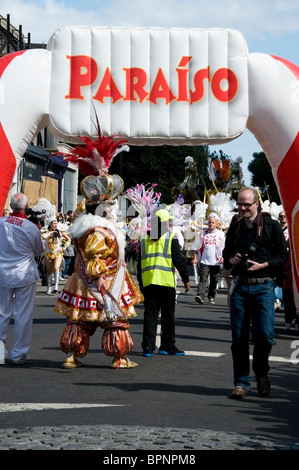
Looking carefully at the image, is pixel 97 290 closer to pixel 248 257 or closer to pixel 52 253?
pixel 248 257

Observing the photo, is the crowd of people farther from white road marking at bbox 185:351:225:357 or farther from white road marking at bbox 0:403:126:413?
white road marking at bbox 0:403:126:413

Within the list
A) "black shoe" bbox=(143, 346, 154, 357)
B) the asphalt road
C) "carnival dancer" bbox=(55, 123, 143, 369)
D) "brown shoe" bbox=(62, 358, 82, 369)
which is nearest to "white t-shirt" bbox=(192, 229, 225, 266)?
the asphalt road

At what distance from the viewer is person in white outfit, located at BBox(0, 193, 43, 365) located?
9.34 meters

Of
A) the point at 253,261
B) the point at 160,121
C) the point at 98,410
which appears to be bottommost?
the point at 98,410

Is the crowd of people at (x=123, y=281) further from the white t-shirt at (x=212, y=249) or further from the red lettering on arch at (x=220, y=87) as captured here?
the white t-shirt at (x=212, y=249)

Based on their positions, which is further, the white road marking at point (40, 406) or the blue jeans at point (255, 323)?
the blue jeans at point (255, 323)

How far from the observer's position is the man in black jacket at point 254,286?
Answer: 7.48m

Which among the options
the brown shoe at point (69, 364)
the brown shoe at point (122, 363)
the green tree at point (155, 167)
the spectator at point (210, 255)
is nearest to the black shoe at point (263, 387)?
the brown shoe at point (122, 363)

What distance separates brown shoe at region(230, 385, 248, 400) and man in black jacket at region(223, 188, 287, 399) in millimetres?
60

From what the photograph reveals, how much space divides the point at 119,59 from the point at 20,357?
3941mm

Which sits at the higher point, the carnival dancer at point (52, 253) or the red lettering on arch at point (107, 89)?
the red lettering on arch at point (107, 89)

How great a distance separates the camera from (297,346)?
11.3 meters

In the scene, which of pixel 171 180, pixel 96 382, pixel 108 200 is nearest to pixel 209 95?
pixel 108 200

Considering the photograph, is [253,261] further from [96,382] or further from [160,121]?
[160,121]
